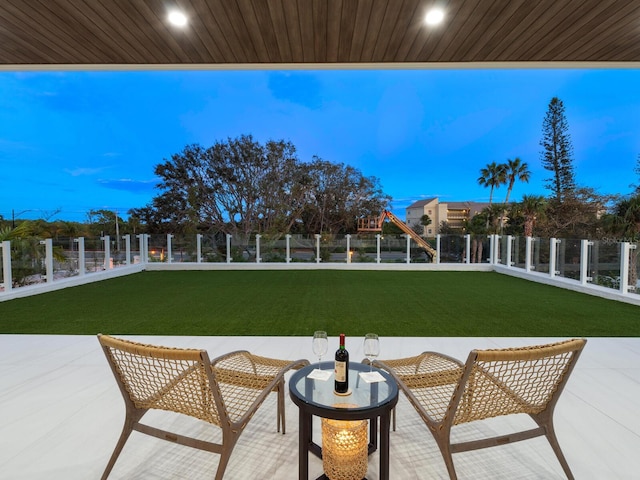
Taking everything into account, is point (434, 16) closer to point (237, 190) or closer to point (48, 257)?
point (48, 257)

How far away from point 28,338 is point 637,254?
390 inches

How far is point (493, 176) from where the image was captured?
83.6ft

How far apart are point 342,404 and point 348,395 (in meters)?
0.10

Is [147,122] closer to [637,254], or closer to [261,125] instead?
[261,125]

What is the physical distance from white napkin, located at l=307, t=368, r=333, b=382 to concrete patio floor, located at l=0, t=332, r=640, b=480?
507mm

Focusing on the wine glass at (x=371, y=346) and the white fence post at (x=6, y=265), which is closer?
the wine glass at (x=371, y=346)

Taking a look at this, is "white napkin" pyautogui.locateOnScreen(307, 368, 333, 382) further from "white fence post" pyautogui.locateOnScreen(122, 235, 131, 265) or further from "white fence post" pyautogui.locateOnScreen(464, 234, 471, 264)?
"white fence post" pyautogui.locateOnScreen(464, 234, 471, 264)

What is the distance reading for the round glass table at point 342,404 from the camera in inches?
62.7

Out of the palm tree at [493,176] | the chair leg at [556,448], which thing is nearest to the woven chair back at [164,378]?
the chair leg at [556,448]

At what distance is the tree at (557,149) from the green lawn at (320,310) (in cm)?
2164

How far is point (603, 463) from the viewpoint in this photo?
78.5 inches

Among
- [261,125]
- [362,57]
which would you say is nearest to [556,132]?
Result: [362,57]

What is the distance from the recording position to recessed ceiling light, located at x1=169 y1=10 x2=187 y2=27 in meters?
3.08

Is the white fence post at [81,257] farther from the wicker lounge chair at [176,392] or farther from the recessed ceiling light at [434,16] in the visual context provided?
the recessed ceiling light at [434,16]
